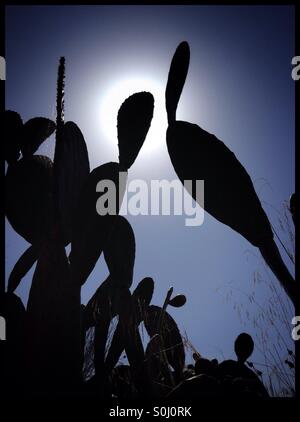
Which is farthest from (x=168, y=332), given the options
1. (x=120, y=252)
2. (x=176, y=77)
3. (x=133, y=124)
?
(x=176, y=77)

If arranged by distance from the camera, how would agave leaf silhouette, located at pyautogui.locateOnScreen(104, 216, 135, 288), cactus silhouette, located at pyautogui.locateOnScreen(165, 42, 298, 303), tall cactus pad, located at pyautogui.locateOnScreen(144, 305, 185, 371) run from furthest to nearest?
tall cactus pad, located at pyautogui.locateOnScreen(144, 305, 185, 371) → agave leaf silhouette, located at pyautogui.locateOnScreen(104, 216, 135, 288) → cactus silhouette, located at pyautogui.locateOnScreen(165, 42, 298, 303)

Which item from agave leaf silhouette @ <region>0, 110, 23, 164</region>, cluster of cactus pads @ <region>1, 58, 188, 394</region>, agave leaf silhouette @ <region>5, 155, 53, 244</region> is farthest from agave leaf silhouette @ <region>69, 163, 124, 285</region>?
agave leaf silhouette @ <region>0, 110, 23, 164</region>

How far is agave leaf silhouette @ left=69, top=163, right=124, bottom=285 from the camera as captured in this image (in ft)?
5.37

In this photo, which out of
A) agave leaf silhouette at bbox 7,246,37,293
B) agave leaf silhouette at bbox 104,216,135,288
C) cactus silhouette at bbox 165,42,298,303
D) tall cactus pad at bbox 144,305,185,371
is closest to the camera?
cactus silhouette at bbox 165,42,298,303

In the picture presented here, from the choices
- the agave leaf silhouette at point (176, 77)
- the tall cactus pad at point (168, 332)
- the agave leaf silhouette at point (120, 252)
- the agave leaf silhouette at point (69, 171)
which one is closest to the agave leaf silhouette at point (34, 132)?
the agave leaf silhouette at point (69, 171)

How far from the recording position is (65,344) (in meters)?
1.55

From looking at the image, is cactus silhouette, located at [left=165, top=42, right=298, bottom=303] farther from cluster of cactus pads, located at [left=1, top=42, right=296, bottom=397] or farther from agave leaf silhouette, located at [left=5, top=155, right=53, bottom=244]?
agave leaf silhouette, located at [left=5, top=155, right=53, bottom=244]

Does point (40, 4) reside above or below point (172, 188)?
above

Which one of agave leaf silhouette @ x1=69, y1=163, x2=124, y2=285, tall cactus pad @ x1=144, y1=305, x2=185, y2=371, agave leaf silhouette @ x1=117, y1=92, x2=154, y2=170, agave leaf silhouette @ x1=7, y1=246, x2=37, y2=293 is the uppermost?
agave leaf silhouette @ x1=117, y1=92, x2=154, y2=170

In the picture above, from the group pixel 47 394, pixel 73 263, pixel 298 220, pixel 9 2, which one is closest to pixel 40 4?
pixel 9 2

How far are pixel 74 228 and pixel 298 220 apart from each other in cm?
69

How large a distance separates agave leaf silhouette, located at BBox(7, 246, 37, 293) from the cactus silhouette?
0.70 metres
